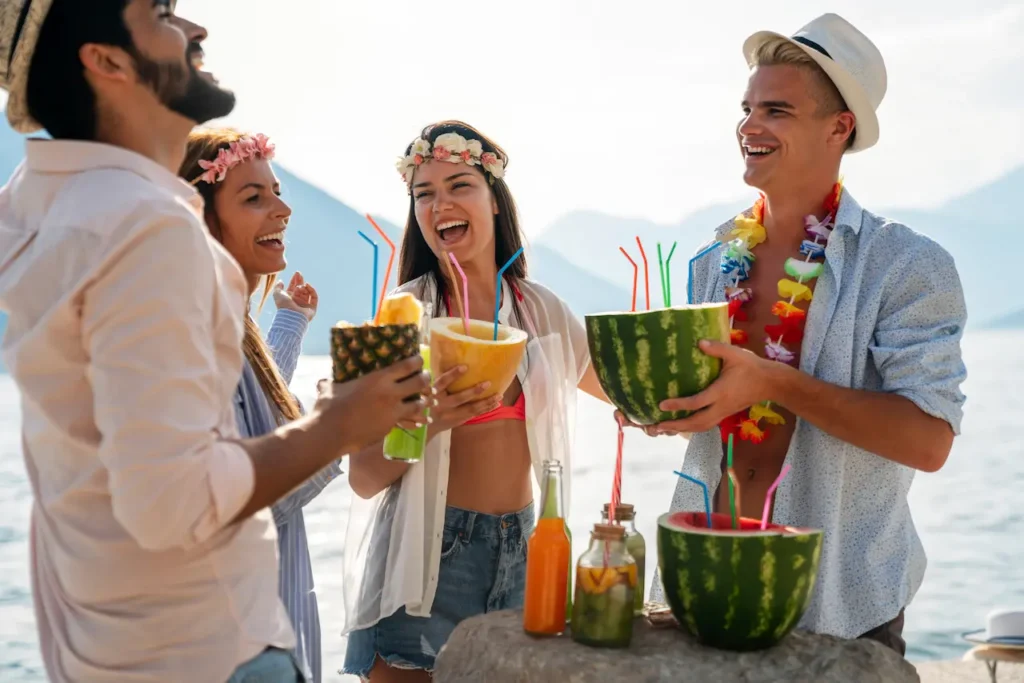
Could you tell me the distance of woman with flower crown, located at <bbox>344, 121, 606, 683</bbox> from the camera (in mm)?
3459

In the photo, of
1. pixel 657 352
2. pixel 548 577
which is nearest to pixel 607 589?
pixel 548 577

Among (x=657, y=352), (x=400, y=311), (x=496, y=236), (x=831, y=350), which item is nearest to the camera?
(x=400, y=311)

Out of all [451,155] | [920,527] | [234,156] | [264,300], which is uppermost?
[451,155]

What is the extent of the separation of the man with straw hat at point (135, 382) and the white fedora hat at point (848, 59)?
1.61 m

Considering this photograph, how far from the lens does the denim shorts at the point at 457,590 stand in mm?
3463

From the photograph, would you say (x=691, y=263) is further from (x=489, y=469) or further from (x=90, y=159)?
(x=90, y=159)

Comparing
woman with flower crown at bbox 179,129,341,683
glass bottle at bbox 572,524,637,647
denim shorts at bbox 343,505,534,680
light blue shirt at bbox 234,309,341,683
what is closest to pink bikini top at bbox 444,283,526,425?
denim shorts at bbox 343,505,534,680

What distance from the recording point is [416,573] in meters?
3.41

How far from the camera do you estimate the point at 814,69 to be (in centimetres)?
306

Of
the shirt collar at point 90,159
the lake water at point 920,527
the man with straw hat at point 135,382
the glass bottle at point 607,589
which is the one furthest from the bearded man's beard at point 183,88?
the lake water at point 920,527

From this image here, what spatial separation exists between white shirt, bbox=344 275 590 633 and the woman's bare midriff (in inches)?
2.0

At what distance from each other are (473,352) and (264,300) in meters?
1.25

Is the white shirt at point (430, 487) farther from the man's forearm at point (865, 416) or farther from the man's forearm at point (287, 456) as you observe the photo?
the man's forearm at point (287, 456)

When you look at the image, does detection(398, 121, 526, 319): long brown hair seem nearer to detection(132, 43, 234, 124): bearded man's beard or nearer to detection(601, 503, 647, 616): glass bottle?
detection(601, 503, 647, 616): glass bottle
